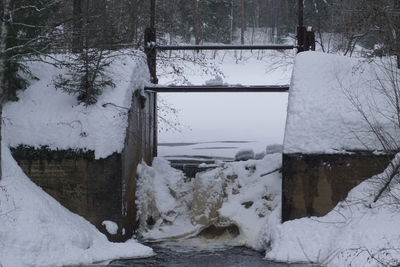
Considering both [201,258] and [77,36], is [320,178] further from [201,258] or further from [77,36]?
[77,36]

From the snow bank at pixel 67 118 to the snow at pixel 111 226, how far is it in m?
1.43

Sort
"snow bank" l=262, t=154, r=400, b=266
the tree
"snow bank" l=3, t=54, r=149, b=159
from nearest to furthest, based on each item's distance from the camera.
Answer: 1. "snow bank" l=262, t=154, r=400, b=266
2. "snow bank" l=3, t=54, r=149, b=159
3. the tree

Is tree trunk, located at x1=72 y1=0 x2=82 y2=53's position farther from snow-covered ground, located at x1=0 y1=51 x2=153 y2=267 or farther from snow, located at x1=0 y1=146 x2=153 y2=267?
snow, located at x1=0 y1=146 x2=153 y2=267

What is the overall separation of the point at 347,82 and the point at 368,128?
1.62m

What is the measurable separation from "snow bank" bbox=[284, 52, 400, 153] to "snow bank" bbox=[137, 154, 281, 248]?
2095 millimetres

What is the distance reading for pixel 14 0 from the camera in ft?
47.7

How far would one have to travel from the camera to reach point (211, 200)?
52.6 feet

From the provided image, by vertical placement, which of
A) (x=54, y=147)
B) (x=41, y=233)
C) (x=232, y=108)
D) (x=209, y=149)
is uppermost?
(x=232, y=108)

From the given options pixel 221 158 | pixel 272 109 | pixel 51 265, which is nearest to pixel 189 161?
pixel 221 158

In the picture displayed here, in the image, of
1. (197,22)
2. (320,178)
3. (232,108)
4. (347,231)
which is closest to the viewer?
(347,231)

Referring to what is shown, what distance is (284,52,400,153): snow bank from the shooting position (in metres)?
13.5

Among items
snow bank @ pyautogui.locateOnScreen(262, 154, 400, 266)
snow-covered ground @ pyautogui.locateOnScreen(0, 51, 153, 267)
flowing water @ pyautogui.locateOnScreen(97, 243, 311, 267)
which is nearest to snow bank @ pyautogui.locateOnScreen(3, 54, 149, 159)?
snow-covered ground @ pyautogui.locateOnScreen(0, 51, 153, 267)

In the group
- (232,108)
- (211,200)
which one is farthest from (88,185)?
(232,108)

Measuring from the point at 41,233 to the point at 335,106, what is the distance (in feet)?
21.7
